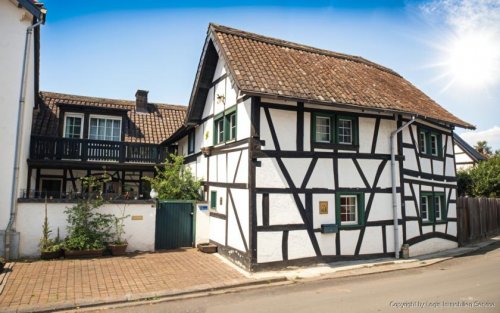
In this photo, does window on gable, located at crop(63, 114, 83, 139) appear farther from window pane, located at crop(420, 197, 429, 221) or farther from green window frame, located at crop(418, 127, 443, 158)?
window pane, located at crop(420, 197, 429, 221)

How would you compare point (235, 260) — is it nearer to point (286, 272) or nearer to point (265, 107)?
point (286, 272)

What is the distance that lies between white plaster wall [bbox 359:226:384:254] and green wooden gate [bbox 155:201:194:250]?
A: 6.49 m

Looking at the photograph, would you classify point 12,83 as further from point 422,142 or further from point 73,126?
point 422,142

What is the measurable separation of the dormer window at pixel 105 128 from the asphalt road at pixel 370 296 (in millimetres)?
13622

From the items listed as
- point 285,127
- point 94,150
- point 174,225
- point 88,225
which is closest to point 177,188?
point 174,225

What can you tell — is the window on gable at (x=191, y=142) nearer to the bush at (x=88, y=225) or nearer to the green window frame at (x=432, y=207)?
the bush at (x=88, y=225)

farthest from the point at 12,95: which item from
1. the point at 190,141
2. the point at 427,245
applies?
the point at 427,245

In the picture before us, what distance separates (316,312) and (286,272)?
9.92ft

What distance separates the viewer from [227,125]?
11547mm

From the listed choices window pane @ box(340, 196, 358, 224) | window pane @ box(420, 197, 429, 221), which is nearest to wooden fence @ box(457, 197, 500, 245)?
window pane @ box(420, 197, 429, 221)

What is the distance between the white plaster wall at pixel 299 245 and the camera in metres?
9.51

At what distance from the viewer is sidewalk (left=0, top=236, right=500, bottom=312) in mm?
6855

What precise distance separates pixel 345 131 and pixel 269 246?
4.81 metres

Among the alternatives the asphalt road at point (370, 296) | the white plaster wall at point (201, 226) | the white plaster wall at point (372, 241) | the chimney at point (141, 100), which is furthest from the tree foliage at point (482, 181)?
the chimney at point (141, 100)
